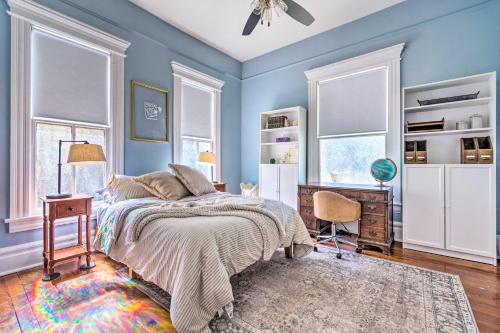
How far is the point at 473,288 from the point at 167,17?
16.4 ft

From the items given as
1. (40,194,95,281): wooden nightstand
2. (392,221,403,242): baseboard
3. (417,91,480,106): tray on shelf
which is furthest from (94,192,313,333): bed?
(417,91,480,106): tray on shelf

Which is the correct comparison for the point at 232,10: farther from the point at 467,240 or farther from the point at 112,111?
the point at 467,240

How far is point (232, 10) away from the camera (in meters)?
3.46

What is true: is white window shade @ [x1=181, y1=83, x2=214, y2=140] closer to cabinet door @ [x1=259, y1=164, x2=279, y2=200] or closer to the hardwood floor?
cabinet door @ [x1=259, y1=164, x2=279, y2=200]

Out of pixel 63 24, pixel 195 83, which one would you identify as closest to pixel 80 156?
pixel 63 24

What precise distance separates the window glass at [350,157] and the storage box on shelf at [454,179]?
0.50 meters

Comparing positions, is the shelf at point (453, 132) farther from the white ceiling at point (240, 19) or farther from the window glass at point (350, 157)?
the white ceiling at point (240, 19)

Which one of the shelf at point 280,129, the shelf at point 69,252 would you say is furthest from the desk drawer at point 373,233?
the shelf at point 69,252

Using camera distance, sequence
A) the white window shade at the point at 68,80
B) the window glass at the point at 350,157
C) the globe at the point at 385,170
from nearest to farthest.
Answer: the white window shade at the point at 68,80, the globe at the point at 385,170, the window glass at the point at 350,157

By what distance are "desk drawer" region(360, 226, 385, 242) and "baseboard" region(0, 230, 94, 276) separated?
3.72m

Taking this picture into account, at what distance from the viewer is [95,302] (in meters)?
1.86

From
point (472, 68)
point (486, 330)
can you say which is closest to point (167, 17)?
point (472, 68)

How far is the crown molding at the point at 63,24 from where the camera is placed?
95.3 inches

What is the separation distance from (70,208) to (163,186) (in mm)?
911
